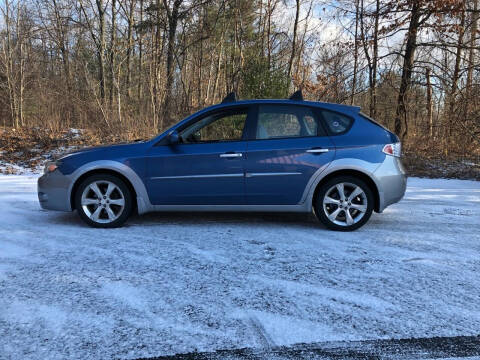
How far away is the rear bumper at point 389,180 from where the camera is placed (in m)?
4.54

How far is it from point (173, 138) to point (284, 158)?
1.44 m

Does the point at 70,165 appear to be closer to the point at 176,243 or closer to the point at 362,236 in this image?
the point at 176,243

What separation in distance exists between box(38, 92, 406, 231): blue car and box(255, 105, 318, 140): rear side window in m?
0.01

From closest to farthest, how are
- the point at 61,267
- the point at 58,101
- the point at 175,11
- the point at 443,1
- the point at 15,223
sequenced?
the point at 61,267 → the point at 15,223 → the point at 443,1 → the point at 58,101 → the point at 175,11

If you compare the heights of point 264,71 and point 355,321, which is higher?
point 264,71

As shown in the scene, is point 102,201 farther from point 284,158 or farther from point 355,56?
point 355,56

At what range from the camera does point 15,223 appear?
4902 millimetres

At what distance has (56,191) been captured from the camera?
15.5ft

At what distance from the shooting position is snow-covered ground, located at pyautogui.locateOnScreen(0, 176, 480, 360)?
230cm

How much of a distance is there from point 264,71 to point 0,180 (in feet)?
27.4

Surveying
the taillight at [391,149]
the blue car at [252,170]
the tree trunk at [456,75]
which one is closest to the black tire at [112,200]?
the blue car at [252,170]

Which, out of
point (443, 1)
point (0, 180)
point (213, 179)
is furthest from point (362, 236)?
point (443, 1)

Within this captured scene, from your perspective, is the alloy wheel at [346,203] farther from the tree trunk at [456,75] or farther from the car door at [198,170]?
the tree trunk at [456,75]

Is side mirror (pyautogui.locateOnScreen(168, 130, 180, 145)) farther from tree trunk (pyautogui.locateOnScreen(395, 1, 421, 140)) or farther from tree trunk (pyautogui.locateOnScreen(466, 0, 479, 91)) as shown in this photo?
tree trunk (pyautogui.locateOnScreen(395, 1, 421, 140))
